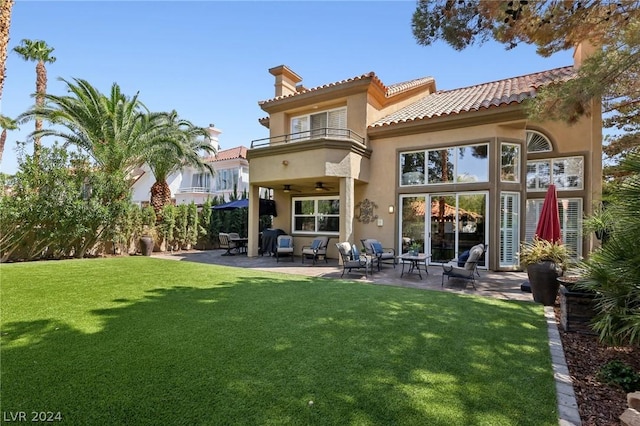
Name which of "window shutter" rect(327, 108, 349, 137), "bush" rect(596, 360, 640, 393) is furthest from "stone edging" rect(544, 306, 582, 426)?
"window shutter" rect(327, 108, 349, 137)

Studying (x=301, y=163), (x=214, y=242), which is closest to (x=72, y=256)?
(x=214, y=242)

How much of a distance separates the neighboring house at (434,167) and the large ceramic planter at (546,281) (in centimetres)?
467

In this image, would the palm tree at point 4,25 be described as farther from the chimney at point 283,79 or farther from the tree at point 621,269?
the tree at point 621,269

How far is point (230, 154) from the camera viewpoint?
34.2m

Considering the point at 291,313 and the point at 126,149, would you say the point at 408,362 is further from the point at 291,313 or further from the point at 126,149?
the point at 126,149

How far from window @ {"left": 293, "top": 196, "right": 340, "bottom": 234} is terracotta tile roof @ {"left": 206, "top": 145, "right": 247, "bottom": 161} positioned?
17698 millimetres

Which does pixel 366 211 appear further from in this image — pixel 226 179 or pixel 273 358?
pixel 226 179

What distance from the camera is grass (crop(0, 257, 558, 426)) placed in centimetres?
305

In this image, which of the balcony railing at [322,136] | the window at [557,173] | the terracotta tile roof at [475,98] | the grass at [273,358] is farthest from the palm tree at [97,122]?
the window at [557,173]

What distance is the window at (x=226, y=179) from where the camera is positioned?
32.1m

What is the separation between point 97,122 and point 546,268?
18.9 m

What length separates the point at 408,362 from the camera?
4145mm

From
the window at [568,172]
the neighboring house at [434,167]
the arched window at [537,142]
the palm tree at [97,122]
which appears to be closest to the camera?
the neighboring house at [434,167]

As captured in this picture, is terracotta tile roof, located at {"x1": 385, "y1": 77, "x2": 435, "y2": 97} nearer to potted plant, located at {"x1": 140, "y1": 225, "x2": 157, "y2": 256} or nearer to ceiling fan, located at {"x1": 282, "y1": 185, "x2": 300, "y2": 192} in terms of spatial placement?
ceiling fan, located at {"x1": 282, "y1": 185, "x2": 300, "y2": 192}
